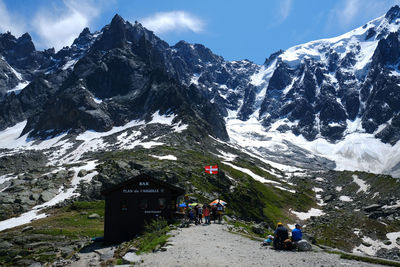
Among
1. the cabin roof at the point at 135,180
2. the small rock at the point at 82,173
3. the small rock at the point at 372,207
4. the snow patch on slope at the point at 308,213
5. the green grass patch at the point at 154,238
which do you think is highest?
the small rock at the point at 82,173

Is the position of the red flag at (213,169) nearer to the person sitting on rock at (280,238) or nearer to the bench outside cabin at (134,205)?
the bench outside cabin at (134,205)

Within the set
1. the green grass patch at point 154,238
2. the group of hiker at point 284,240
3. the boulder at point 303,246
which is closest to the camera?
the boulder at point 303,246

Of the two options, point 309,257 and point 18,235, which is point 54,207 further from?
point 309,257

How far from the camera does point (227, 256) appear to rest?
2161cm

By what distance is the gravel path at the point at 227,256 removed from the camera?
19.8 metres

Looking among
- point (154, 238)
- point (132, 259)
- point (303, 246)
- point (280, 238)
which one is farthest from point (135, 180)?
point (303, 246)

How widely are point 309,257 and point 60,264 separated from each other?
20160 mm

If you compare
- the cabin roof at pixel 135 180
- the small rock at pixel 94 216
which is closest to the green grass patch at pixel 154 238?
the cabin roof at pixel 135 180

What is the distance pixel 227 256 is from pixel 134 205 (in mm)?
19134

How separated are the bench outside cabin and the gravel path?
1064 cm

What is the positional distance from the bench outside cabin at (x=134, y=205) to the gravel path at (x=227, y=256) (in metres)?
10.6

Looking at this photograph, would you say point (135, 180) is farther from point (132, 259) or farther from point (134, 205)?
point (132, 259)

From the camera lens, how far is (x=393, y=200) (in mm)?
111688

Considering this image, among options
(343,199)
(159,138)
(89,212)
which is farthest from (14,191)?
(343,199)
